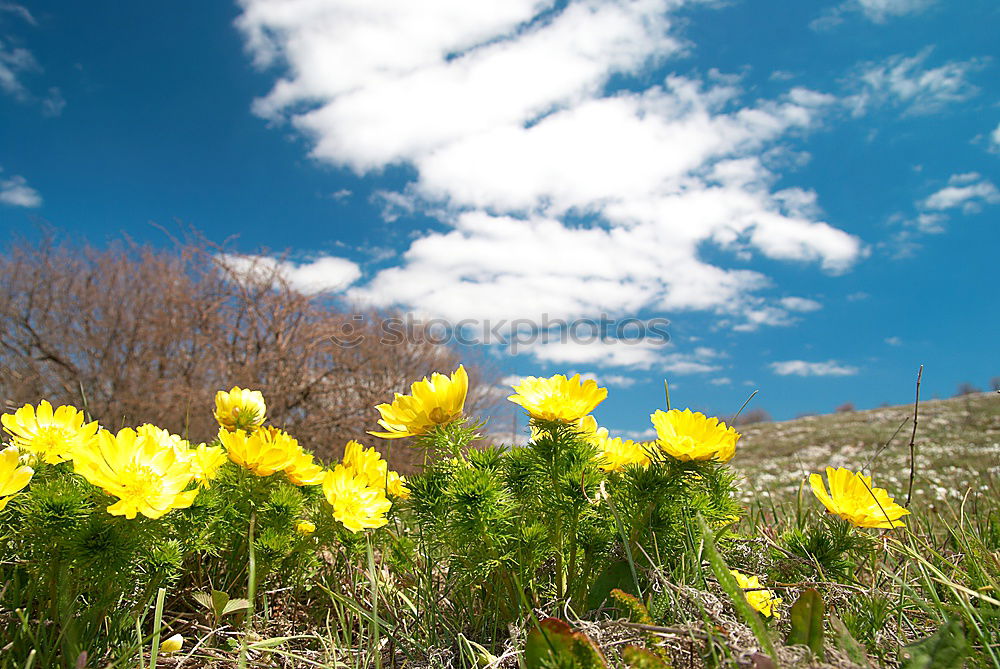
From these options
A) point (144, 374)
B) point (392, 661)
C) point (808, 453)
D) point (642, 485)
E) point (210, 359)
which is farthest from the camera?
point (808, 453)

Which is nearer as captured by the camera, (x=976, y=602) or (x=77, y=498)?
(x=77, y=498)

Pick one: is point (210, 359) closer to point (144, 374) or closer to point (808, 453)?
point (144, 374)

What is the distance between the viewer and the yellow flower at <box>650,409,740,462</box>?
4.19 ft

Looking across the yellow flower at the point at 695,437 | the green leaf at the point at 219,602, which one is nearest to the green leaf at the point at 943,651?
the yellow flower at the point at 695,437

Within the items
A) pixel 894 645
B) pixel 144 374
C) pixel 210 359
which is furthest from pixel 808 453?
pixel 894 645

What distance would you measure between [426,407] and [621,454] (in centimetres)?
59

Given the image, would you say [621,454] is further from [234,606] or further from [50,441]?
[50,441]

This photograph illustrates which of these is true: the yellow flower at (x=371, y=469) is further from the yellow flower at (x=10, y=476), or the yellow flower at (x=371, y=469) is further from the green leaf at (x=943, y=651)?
the green leaf at (x=943, y=651)

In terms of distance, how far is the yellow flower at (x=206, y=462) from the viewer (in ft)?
5.01

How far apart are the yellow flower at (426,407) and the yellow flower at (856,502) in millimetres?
933

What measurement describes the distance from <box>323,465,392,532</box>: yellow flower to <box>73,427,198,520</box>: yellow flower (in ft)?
1.22

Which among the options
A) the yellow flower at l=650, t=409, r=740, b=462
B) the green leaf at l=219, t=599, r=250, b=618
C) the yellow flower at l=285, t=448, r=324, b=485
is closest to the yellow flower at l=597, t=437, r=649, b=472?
the yellow flower at l=650, t=409, r=740, b=462

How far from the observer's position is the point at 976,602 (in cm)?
151

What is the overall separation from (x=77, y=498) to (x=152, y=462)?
144 millimetres
